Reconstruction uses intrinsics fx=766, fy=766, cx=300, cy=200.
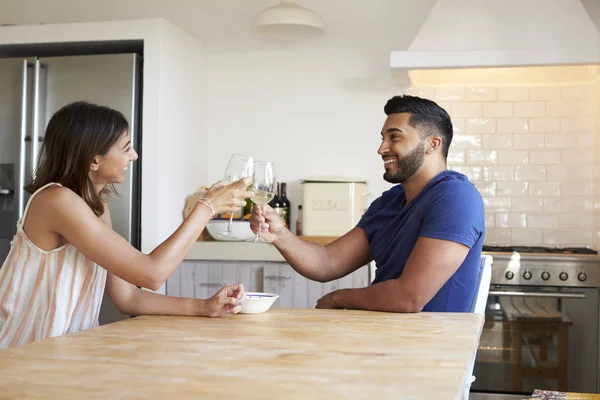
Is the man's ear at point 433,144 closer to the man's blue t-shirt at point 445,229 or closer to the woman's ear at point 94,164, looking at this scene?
the man's blue t-shirt at point 445,229

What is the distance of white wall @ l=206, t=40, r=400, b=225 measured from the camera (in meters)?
4.38

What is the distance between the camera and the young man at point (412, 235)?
7.06ft

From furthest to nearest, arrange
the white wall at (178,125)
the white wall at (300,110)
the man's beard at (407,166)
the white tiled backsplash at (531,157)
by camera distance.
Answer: the white wall at (300,110)
the white tiled backsplash at (531,157)
the white wall at (178,125)
the man's beard at (407,166)

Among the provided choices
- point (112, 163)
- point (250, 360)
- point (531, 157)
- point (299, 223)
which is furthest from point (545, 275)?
point (250, 360)

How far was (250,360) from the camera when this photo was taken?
131cm

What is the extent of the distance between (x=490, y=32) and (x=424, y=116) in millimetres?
1436

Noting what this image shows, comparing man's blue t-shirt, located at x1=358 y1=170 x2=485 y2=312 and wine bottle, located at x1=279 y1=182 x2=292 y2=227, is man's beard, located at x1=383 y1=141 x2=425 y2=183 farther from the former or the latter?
wine bottle, located at x1=279 y1=182 x2=292 y2=227

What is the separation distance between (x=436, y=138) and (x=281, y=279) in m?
1.53

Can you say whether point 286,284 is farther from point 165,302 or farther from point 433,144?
point 165,302

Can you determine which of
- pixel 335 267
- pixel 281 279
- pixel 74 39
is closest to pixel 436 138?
pixel 335 267

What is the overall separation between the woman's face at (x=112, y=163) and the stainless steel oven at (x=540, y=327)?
215cm

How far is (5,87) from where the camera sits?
4.09 meters

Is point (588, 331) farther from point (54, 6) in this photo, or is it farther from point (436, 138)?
point (54, 6)

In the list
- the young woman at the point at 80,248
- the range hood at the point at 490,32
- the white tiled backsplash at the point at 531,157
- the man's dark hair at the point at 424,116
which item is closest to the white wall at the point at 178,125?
the range hood at the point at 490,32
